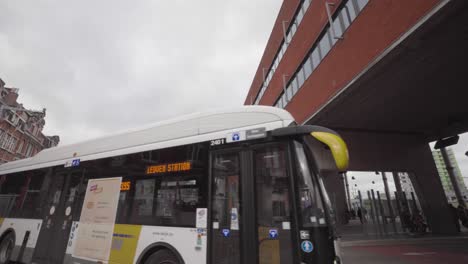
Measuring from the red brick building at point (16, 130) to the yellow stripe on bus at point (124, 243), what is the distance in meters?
29.4

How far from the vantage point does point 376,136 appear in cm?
1484

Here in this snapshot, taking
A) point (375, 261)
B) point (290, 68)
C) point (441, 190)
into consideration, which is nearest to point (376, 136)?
point (441, 190)

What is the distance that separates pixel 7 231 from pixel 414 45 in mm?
13216

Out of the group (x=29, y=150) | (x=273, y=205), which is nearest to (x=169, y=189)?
(x=273, y=205)

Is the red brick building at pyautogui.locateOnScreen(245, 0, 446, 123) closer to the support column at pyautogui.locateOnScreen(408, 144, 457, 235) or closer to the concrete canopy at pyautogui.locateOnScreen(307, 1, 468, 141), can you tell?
the concrete canopy at pyautogui.locateOnScreen(307, 1, 468, 141)

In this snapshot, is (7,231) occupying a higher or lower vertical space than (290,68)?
lower

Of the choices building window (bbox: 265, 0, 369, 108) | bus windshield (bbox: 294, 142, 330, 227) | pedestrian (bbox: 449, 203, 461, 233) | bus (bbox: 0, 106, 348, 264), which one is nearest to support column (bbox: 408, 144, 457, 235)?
pedestrian (bbox: 449, 203, 461, 233)

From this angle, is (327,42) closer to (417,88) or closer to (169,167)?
(417,88)

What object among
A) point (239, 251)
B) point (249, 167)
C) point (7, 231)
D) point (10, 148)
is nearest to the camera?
point (239, 251)

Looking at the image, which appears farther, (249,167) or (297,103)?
(297,103)

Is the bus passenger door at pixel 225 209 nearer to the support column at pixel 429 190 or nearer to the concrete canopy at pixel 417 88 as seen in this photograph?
the concrete canopy at pixel 417 88

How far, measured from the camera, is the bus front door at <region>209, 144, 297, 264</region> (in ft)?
10.6

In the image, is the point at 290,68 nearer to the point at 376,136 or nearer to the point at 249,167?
the point at 376,136

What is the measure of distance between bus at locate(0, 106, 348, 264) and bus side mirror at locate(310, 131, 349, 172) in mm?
14
